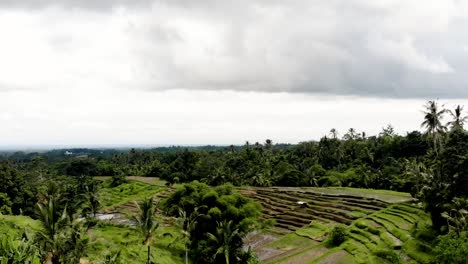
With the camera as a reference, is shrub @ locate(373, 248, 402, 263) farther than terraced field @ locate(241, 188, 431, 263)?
No

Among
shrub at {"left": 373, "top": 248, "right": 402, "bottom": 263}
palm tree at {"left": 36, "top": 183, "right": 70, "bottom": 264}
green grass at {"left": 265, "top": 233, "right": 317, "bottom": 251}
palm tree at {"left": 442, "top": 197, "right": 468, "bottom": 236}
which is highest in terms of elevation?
palm tree at {"left": 36, "top": 183, "right": 70, "bottom": 264}

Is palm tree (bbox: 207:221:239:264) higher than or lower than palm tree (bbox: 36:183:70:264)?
lower

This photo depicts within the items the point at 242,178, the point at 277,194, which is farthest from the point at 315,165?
the point at 277,194

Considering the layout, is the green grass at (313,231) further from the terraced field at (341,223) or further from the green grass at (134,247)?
the green grass at (134,247)

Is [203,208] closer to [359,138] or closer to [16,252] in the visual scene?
[16,252]

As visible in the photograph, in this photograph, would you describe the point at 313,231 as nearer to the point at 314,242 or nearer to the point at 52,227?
the point at 314,242

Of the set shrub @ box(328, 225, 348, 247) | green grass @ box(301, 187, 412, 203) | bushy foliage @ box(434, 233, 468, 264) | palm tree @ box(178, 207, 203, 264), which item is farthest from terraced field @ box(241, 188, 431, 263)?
palm tree @ box(178, 207, 203, 264)

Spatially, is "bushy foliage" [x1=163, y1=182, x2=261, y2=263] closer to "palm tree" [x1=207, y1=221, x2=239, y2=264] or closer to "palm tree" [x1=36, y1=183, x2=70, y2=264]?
"palm tree" [x1=207, y1=221, x2=239, y2=264]

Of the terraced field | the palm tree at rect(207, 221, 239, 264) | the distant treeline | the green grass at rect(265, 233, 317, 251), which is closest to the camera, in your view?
the palm tree at rect(207, 221, 239, 264)
